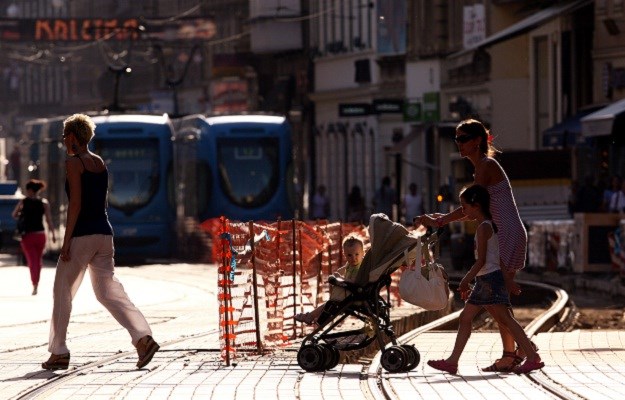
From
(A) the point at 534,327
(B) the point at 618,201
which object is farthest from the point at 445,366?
(B) the point at 618,201

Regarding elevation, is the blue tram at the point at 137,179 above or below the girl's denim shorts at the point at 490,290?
below

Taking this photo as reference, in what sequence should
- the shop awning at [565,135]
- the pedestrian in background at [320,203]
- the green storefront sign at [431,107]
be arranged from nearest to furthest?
the shop awning at [565,135], the pedestrian in background at [320,203], the green storefront sign at [431,107]

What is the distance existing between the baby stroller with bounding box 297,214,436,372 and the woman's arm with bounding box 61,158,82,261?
1.76 metres

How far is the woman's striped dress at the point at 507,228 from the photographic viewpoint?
14922mm

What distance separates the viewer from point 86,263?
51.9 feet

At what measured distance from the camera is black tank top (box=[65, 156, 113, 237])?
15812 millimetres

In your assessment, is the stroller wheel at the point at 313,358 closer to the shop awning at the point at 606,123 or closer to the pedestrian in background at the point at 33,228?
the pedestrian in background at the point at 33,228

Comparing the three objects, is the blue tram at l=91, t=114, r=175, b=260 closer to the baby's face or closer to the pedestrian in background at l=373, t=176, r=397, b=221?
the pedestrian in background at l=373, t=176, r=397, b=221

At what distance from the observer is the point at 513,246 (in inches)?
588

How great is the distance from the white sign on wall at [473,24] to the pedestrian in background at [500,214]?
44371mm

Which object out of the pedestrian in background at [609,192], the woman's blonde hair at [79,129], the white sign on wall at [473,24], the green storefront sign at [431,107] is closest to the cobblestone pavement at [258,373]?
the woman's blonde hair at [79,129]

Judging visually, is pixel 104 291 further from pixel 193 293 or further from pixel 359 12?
pixel 359 12

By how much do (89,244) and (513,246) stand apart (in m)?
Answer: 2.96

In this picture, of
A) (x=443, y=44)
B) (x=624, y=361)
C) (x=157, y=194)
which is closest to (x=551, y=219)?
(x=157, y=194)
